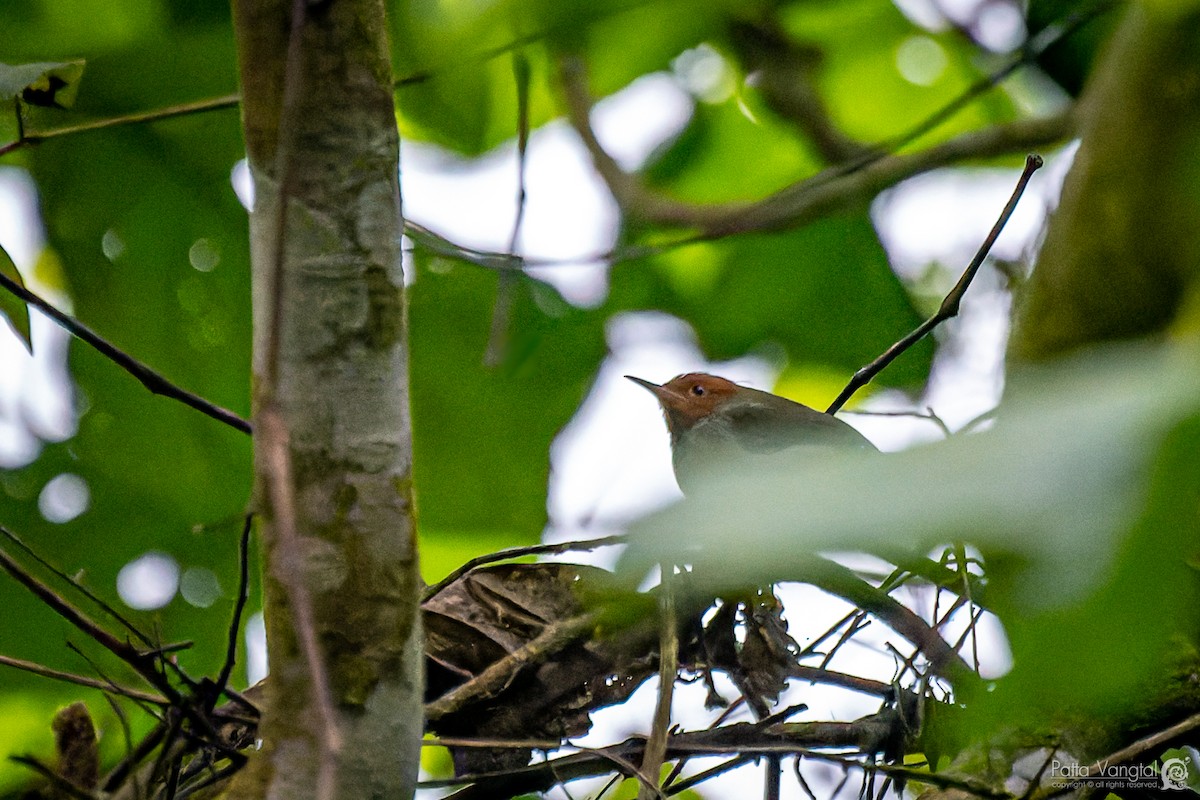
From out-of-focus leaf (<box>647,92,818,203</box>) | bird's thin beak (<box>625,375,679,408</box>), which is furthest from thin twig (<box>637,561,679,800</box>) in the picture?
out-of-focus leaf (<box>647,92,818,203</box>)

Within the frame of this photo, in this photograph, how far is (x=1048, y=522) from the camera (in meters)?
0.62

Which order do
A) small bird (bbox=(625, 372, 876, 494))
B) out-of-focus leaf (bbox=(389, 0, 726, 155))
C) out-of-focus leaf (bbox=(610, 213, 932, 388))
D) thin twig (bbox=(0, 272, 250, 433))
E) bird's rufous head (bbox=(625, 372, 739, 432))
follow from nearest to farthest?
1. thin twig (bbox=(0, 272, 250, 433))
2. out-of-focus leaf (bbox=(389, 0, 726, 155))
3. small bird (bbox=(625, 372, 876, 494))
4. out-of-focus leaf (bbox=(610, 213, 932, 388))
5. bird's rufous head (bbox=(625, 372, 739, 432))

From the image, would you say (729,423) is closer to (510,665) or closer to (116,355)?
(510,665)

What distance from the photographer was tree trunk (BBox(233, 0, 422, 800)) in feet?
6.36

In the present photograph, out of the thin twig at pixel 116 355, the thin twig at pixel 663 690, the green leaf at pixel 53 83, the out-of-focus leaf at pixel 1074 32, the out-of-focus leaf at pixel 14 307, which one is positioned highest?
the out-of-focus leaf at pixel 1074 32

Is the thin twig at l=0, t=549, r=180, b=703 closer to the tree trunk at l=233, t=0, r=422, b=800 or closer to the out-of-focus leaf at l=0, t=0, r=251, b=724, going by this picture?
the tree trunk at l=233, t=0, r=422, b=800

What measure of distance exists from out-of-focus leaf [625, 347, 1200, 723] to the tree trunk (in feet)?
4.31

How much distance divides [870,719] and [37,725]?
10.2 feet

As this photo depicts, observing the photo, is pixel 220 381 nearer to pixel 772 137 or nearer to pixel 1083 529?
pixel 772 137

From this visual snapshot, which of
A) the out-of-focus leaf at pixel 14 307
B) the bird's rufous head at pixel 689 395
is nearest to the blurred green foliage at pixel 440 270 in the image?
the bird's rufous head at pixel 689 395

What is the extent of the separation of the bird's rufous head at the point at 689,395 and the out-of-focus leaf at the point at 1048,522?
5170 mm

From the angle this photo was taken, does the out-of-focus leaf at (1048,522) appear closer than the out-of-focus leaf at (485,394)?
Yes

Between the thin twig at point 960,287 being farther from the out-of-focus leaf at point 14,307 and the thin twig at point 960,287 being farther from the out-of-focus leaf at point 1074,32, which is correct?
the out-of-focus leaf at point 1074,32

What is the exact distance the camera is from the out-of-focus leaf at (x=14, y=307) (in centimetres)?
247
